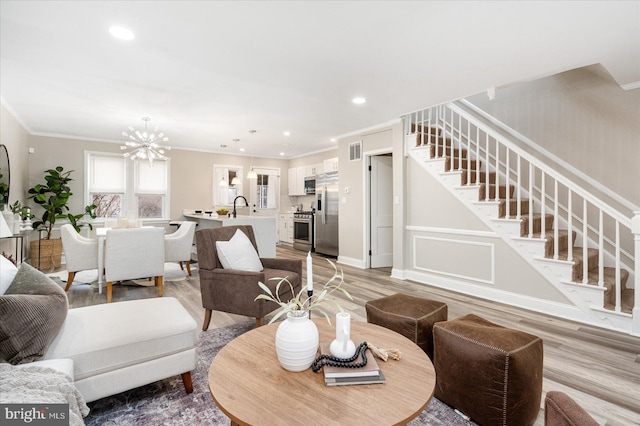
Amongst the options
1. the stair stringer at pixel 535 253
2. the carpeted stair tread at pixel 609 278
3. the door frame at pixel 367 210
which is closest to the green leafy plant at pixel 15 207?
the door frame at pixel 367 210

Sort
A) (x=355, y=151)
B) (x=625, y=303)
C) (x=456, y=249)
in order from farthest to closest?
1. (x=355, y=151)
2. (x=456, y=249)
3. (x=625, y=303)

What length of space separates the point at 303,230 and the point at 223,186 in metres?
2.26

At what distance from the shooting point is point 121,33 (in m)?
2.46

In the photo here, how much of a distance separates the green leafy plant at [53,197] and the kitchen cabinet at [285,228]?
4.57 metres

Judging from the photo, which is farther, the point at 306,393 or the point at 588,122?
the point at 588,122

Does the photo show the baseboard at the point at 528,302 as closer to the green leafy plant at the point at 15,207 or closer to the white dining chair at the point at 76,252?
the white dining chair at the point at 76,252

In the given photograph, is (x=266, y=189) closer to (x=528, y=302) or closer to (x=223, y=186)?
(x=223, y=186)

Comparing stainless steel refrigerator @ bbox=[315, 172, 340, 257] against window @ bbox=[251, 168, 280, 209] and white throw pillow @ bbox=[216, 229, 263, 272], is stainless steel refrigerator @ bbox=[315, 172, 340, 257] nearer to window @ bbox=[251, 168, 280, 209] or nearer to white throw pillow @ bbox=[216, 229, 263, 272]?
window @ bbox=[251, 168, 280, 209]

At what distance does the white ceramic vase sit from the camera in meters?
1.25

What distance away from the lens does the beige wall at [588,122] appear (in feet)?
11.6

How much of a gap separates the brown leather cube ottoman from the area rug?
Result: 5.3 inches

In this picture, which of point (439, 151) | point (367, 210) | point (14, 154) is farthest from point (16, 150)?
point (439, 151)

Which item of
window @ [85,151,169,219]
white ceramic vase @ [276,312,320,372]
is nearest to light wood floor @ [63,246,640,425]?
white ceramic vase @ [276,312,320,372]

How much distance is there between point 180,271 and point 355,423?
500cm
